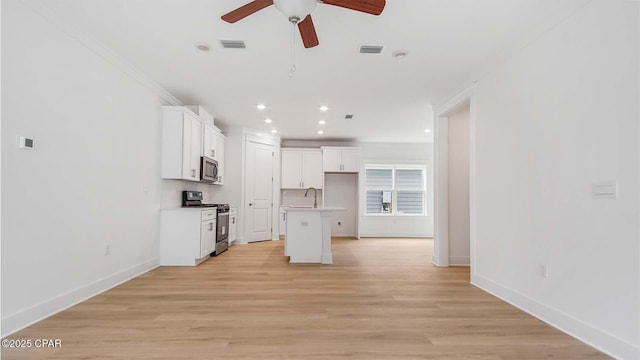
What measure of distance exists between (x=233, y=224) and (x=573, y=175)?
5.86 meters

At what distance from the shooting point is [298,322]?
2646mm

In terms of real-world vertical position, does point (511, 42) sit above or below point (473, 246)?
above

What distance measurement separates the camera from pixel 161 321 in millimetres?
2641

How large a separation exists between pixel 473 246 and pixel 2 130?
4634 mm

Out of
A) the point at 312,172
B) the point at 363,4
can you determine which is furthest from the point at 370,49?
the point at 312,172

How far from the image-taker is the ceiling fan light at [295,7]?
2.07m

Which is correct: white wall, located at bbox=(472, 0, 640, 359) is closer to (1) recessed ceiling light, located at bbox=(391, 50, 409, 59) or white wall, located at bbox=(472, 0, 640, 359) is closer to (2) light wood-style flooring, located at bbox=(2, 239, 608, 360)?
(2) light wood-style flooring, located at bbox=(2, 239, 608, 360)

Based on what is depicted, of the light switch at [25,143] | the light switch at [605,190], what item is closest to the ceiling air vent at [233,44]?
the light switch at [25,143]

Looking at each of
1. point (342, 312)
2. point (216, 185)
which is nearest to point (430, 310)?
point (342, 312)

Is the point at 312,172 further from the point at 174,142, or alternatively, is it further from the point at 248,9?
the point at 248,9

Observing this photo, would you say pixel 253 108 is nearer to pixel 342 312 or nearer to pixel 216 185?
pixel 216 185

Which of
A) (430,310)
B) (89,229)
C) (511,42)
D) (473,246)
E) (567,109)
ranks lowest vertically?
(430,310)

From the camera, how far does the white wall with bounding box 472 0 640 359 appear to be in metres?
2.11

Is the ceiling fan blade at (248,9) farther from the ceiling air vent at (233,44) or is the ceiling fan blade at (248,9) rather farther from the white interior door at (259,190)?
the white interior door at (259,190)
